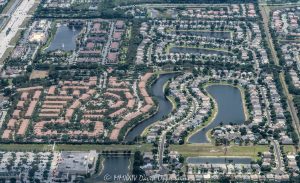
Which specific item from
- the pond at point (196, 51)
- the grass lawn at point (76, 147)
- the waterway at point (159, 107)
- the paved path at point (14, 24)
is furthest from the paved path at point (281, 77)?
the paved path at point (14, 24)

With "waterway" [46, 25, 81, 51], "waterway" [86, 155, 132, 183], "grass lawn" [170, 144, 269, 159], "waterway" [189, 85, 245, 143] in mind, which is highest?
"waterway" [46, 25, 81, 51]

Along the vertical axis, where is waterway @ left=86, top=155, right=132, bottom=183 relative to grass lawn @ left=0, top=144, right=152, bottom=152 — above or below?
below

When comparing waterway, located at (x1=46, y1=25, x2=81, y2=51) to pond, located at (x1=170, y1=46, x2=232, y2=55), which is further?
waterway, located at (x1=46, y1=25, x2=81, y2=51)

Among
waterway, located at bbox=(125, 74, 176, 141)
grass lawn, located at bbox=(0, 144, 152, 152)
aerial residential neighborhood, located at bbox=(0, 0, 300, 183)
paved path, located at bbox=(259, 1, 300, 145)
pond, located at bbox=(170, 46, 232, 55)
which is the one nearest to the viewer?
aerial residential neighborhood, located at bbox=(0, 0, 300, 183)

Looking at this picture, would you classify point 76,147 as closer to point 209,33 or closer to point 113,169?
point 113,169

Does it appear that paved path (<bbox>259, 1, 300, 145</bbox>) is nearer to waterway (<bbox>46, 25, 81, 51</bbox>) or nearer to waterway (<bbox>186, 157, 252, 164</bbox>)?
waterway (<bbox>186, 157, 252, 164</bbox>)

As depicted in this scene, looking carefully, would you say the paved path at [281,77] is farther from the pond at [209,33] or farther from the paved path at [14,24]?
the paved path at [14,24]

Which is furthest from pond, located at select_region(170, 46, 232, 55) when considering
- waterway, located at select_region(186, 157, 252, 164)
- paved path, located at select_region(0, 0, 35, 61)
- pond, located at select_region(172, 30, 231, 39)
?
paved path, located at select_region(0, 0, 35, 61)

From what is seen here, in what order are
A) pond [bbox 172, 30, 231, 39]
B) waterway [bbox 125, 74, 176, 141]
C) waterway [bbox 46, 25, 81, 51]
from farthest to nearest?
1. pond [bbox 172, 30, 231, 39]
2. waterway [bbox 46, 25, 81, 51]
3. waterway [bbox 125, 74, 176, 141]
